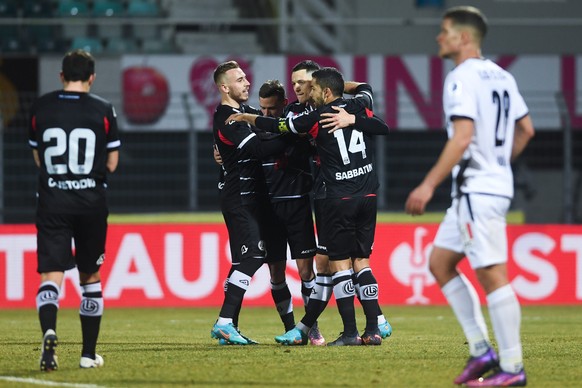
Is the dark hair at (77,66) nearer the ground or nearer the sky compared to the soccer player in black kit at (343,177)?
nearer the sky

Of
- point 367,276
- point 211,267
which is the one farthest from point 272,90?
point 211,267

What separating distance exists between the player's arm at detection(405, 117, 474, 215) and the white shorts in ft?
0.88

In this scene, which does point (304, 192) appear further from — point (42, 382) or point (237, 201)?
point (42, 382)

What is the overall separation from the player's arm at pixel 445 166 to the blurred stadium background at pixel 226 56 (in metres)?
10.4

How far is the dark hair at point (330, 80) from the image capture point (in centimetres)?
845

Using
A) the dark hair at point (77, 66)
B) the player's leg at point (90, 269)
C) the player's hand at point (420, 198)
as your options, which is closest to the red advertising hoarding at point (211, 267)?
the player's leg at point (90, 269)

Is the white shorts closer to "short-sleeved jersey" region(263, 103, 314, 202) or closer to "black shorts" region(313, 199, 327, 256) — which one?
"black shorts" region(313, 199, 327, 256)

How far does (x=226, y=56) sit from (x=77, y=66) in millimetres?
11397

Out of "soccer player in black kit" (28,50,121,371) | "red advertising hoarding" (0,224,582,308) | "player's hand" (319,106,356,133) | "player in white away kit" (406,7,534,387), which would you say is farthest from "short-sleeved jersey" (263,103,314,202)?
"red advertising hoarding" (0,224,582,308)

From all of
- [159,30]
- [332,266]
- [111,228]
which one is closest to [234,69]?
[332,266]

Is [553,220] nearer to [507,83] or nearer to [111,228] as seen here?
[111,228]

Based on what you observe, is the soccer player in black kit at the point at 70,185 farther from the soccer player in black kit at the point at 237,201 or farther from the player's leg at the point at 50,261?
the soccer player in black kit at the point at 237,201

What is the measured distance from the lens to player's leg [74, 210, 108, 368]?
7.07m

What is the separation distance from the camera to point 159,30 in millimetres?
19828
